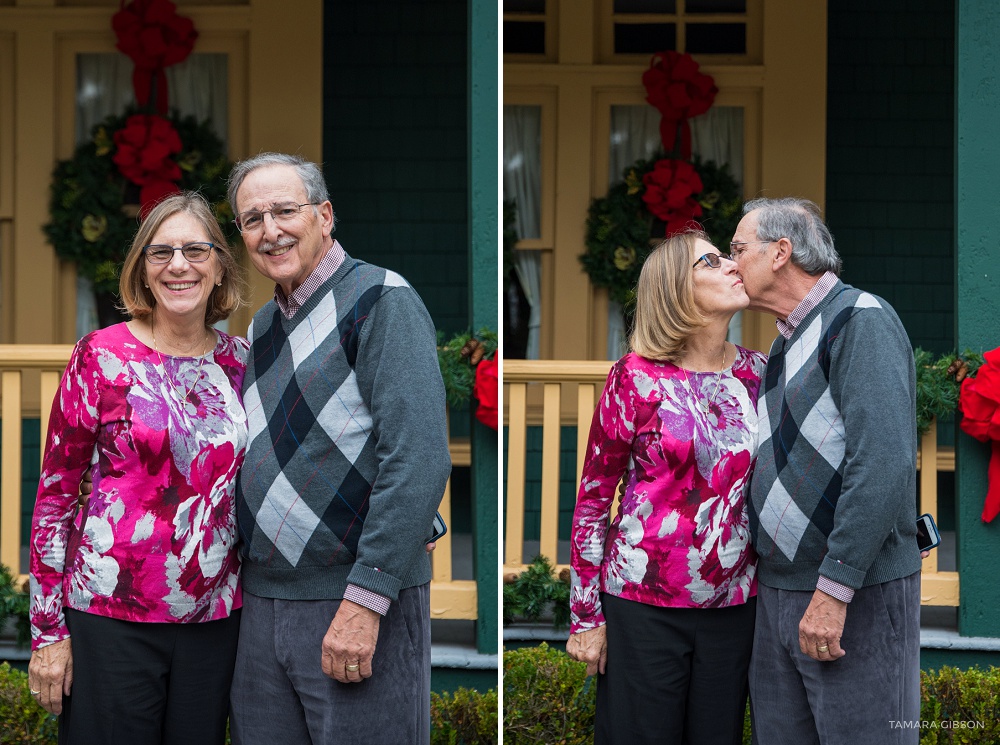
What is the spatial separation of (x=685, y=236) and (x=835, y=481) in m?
0.73

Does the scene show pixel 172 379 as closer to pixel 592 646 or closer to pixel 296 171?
pixel 296 171

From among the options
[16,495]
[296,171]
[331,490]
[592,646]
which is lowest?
[592,646]

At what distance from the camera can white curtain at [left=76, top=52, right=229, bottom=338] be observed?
588 centimetres

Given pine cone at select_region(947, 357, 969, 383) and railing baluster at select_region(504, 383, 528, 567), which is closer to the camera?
pine cone at select_region(947, 357, 969, 383)

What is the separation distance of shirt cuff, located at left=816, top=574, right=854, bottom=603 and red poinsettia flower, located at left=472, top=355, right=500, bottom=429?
176 centimetres

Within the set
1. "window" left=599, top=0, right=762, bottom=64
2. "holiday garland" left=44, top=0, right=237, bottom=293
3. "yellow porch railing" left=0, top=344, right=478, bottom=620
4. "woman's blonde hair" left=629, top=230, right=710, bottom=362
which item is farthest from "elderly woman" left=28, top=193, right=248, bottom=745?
"window" left=599, top=0, right=762, bottom=64

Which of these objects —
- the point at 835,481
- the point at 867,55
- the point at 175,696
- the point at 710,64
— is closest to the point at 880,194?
the point at 867,55

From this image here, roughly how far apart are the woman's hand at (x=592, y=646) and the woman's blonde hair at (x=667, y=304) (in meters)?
0.71

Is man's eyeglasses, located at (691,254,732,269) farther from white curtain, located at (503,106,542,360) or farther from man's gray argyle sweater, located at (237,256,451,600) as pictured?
white curtain, located at (503,106,542,360)

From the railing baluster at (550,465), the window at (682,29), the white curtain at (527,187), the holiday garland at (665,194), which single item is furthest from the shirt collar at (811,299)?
the window at (682,29)

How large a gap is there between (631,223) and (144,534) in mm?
4075

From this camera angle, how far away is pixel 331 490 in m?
2.25

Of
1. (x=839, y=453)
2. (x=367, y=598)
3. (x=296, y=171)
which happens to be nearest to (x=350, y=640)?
(x=367, y=598)

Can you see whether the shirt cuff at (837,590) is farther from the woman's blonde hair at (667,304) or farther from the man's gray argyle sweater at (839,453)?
the woman's blonde hair at (667,304)
